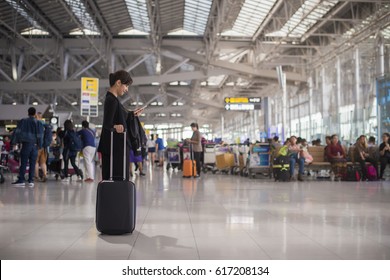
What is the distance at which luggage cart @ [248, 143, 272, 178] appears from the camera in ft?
54.9

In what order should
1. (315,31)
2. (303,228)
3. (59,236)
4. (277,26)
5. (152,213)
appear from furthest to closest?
(315,31) → (277,26) → (152,213) → (303,228) → (59,236)

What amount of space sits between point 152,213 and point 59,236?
2.15 meters

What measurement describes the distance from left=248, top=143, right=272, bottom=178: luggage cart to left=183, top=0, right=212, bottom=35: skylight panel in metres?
9.18

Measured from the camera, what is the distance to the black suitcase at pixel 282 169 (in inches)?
591

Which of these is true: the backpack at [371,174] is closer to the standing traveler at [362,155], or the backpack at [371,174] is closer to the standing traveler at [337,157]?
the standing traveler at [362,155]

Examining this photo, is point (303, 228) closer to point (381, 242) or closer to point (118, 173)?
point (381, 242)

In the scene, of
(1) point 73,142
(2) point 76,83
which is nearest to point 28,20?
(2) point 76,83

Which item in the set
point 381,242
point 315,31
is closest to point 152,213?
point 381,242

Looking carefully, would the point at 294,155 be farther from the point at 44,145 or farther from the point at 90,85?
the point at 90,85

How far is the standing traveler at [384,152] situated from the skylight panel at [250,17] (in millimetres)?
10331

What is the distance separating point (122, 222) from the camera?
17.5 feet

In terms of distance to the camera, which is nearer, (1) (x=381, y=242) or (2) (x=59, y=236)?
(1) (x=381, y=242)

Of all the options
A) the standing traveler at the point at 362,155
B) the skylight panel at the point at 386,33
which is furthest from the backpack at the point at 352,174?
the skylight panel at the point at 386,33

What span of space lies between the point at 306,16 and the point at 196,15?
5.18m
